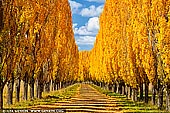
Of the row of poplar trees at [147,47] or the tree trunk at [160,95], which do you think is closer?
the row of poplar trees at [147,47]

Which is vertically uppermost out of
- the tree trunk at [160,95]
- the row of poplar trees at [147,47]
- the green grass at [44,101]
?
the row of poplar trees at [147,47]

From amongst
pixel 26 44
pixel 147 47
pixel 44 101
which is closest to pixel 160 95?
pixel 147 47

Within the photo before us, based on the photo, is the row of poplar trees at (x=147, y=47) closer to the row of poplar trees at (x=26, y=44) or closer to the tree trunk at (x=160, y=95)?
the tree trunk at (x=160, y=95)

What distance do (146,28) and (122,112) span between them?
26.6ft

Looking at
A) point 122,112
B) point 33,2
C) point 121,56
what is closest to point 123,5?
point 121,56

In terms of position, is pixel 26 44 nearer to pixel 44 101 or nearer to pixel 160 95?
pixel 44 101

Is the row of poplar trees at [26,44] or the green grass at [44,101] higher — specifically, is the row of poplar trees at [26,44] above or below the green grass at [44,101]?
above

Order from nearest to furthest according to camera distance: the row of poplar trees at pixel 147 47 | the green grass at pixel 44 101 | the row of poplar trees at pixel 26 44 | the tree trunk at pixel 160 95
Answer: the row of poplar trees at pixel 26 44, the row of poplar trees at pixel 147 47, the green grass at pixel 44 101, the tree trunk at pixel 160 95

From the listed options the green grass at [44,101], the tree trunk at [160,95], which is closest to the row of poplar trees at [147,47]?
the tree trunk at [160,95]

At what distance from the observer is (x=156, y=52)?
86.5ft

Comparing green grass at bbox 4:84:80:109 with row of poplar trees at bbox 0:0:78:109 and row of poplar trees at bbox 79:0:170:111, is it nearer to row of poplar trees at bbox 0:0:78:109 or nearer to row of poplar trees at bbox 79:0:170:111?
row of poplar trees at bbox 0:0:78:109

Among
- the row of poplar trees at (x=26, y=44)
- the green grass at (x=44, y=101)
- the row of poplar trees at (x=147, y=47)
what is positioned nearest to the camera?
the row of poplar trees at (x=26, y=44)

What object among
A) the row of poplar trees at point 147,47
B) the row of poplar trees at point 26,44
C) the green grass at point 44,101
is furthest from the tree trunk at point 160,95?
the row of poplar trees at point 26,44

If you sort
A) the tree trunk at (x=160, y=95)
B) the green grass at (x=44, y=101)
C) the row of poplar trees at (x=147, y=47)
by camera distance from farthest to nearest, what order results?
the tree trunk at (x=160, y=95), the green grass at (x=44, y=101), the row of poplar trees at (x=147, y=47)
